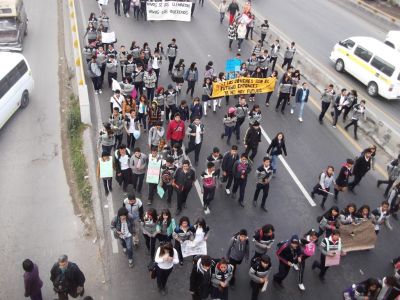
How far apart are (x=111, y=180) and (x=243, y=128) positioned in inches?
215

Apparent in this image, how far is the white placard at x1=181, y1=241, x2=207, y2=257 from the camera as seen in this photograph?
8.82 m

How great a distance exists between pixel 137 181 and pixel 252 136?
3.56 m

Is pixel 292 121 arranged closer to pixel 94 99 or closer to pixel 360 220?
pixel 360 220

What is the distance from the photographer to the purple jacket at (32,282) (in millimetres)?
7766

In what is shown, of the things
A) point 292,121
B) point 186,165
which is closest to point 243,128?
point 292,121

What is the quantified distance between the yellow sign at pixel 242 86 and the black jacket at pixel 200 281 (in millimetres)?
7905

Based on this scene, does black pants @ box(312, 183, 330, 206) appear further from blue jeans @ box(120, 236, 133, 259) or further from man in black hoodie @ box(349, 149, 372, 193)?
blue jeans @ box(120, 236, 133, 259)

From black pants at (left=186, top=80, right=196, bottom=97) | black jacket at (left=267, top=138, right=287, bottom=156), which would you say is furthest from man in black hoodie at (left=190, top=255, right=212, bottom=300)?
black pants at (left=186, top=80, right=196, bottom=97)

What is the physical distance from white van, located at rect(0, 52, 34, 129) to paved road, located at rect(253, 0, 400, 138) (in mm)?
13398

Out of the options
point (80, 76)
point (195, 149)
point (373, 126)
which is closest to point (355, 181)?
point (373, 126)

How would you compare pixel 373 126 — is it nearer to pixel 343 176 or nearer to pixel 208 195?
pixel 343 176

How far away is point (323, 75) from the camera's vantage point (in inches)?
712

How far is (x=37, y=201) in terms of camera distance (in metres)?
11.4

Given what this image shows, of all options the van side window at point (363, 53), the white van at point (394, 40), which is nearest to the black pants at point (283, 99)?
the van side window at point (363, 53)
